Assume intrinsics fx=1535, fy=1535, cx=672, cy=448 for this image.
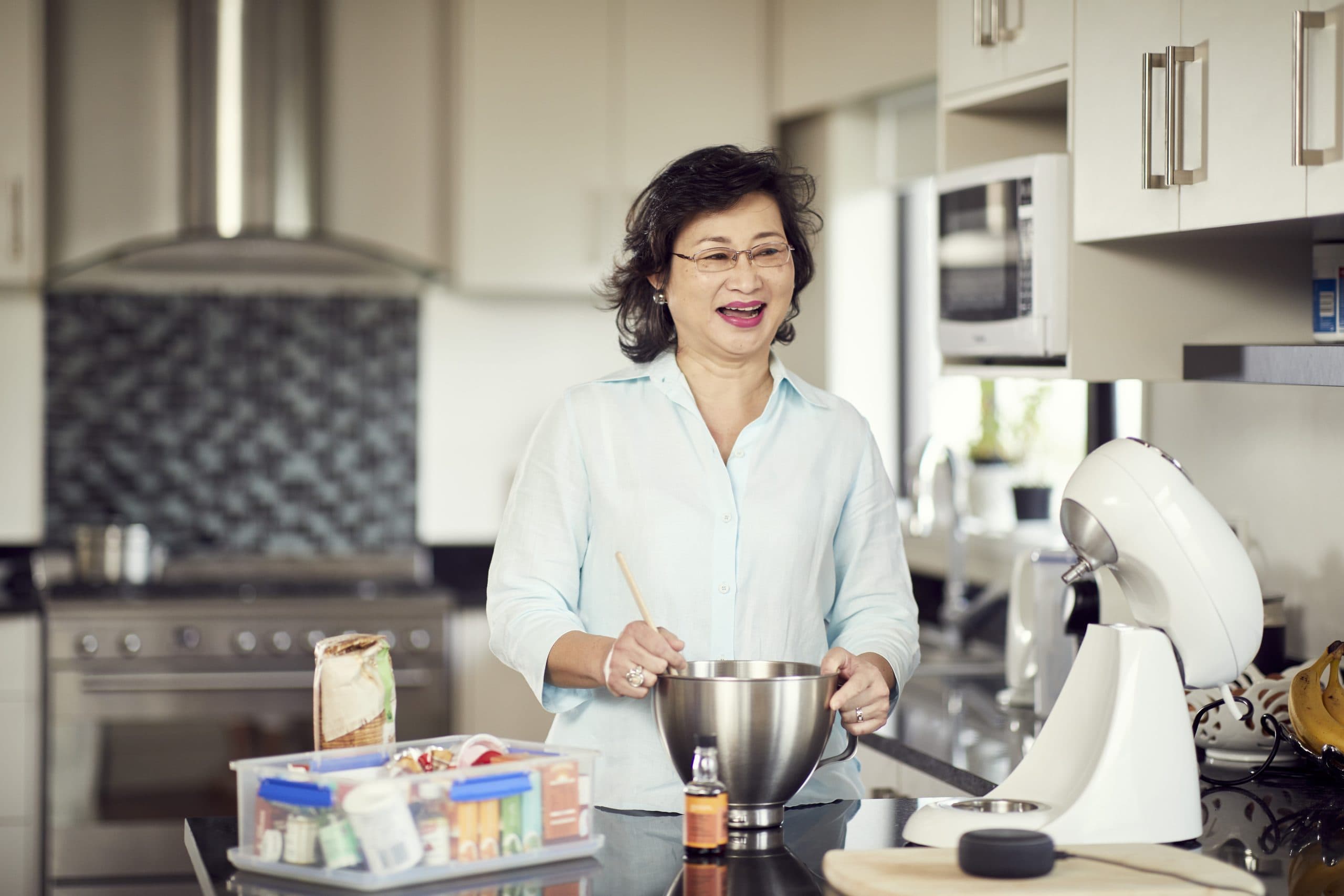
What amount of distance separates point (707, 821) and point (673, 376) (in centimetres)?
59

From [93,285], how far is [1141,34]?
3121 millimetres

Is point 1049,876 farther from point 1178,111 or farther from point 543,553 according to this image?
point 1178,111

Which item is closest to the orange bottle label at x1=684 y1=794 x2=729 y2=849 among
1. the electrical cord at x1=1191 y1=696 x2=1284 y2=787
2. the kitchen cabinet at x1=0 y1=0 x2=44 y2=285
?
the electrical cord at x1=1191 y1=696 x2=1284 y2=787

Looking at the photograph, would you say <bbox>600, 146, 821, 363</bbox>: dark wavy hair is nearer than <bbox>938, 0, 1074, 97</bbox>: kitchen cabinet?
Yes

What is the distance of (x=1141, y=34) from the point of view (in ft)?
6.55

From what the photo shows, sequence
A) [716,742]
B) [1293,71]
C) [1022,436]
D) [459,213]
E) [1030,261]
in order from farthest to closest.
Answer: [459,213] < [1022,436] < [1030,261] < [1293,71] < [716,742]

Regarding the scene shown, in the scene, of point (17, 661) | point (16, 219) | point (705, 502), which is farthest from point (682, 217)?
point (16, 219)

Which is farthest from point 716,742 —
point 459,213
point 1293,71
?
point 459,213

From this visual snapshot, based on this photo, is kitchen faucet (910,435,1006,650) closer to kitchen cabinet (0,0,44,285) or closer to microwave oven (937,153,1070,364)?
microwave oven (937,153,1070,364)

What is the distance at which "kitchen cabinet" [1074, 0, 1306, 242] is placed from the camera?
1710 millimetres

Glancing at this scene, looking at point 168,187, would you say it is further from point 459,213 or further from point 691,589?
point 691,589

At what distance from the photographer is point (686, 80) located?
4078mm

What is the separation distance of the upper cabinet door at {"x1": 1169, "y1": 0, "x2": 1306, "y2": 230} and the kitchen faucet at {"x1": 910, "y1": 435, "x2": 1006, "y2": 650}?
4.50 ft

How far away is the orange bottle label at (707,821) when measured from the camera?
1365 mm
